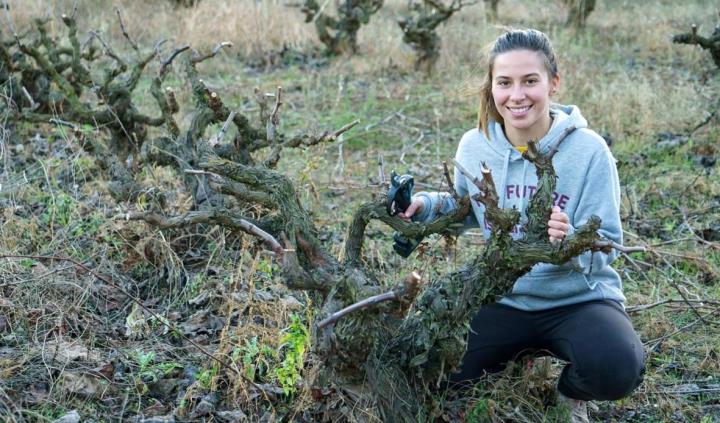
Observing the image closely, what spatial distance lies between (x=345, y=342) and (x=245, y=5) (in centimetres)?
851

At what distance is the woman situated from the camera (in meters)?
2.70

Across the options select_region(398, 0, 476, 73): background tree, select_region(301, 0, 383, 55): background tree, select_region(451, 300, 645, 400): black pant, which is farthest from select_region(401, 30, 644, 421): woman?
select_region(301, 0, 383, 55): background tree

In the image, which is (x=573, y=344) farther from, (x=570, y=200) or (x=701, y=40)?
(x=701, y=40)

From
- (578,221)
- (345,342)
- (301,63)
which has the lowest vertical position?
(301,63)

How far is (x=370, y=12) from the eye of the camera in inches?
→ 387

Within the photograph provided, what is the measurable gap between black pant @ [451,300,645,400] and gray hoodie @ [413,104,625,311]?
0.16 ft

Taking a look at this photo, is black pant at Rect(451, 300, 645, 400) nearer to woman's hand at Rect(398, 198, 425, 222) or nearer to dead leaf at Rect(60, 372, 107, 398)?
woman's hand at Rect(398, 198, 425, 222)

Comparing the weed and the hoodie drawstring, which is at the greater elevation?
the hoodie drawstring

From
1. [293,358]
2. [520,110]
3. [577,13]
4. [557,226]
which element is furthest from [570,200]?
[577,13]

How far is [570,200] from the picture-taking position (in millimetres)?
2795

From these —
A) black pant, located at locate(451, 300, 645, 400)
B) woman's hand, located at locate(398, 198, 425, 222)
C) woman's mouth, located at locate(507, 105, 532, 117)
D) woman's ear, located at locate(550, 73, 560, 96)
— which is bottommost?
black pant, located at locate(451, 300, 645, 400)

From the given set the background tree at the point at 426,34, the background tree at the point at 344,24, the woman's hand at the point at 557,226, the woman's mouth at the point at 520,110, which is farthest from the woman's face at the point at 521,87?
the background tree at the point at 344,24

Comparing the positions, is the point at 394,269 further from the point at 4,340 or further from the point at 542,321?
the point at 4,340

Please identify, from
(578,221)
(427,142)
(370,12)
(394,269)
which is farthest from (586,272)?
(370,12)
